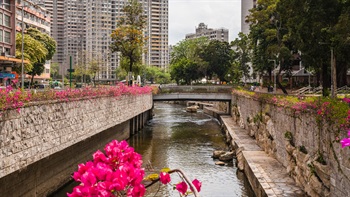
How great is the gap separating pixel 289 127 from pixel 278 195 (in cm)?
578

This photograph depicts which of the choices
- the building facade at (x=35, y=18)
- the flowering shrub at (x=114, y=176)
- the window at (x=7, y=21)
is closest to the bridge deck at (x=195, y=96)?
the window at (x=7, y=21)

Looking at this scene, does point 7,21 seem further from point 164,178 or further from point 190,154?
point 164,178

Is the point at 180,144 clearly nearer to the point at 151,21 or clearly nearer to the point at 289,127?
the point at 289,127

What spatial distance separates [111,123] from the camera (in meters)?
25.9

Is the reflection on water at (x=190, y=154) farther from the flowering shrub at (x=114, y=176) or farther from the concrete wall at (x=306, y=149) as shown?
the flowering shrub at (x=114, y=176)

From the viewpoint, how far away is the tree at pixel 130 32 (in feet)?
139

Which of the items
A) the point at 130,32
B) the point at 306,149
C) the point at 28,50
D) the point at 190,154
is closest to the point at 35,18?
the point at 28,50

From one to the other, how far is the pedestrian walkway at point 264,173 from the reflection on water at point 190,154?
3.40 ft

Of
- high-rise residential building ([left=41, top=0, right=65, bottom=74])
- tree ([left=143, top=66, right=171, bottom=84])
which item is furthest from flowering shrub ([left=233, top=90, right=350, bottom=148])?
high-rise residential building ([left=41, top=0, right=65, bottom=74])

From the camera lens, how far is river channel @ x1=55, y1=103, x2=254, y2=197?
62.6 ft

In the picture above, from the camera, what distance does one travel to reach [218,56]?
3585 inches

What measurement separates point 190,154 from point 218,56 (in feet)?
213

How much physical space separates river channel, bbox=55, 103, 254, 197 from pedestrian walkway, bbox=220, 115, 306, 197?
1011mm

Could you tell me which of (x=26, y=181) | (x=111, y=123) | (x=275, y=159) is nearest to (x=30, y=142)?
(x=26, y=181)
